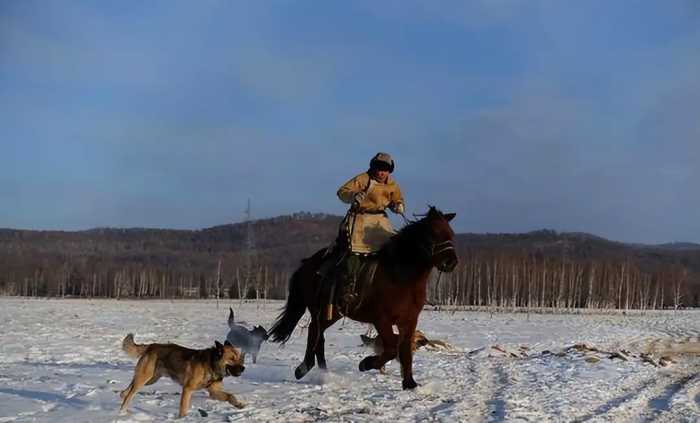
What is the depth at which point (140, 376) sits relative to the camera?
7.97m

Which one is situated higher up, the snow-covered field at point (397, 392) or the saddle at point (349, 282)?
the saddle at point (349, 282)

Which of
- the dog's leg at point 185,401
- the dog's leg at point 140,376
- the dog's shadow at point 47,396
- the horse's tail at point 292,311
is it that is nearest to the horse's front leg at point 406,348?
the horse's tail at point 292,311

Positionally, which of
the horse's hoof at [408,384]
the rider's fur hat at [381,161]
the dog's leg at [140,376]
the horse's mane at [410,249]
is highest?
the rider's fur hat at [381,161]

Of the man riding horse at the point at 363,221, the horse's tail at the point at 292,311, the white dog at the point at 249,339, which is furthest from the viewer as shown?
the white dog at the point at 249,339

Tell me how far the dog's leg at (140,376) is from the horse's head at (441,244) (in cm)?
398

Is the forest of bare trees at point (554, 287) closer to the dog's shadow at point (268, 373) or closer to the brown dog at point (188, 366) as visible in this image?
the dog's shadow at point (268, 373)

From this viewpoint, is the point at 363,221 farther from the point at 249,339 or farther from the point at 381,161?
the point at 249,339

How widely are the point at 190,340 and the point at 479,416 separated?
18374 mm

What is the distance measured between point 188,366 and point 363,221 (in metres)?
3.88

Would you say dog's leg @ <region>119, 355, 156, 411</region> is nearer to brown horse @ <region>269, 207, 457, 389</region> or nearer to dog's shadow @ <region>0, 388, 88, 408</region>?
dog's shadow @ <region>0, 388, 88, 408</region>

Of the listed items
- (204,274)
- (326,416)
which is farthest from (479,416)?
(204,274)

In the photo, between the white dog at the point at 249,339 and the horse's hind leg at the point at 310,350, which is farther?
the white dog at the point at 249,339

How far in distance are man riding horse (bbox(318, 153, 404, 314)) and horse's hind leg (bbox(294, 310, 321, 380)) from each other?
0.77 metres

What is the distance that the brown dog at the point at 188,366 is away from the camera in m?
7.97
